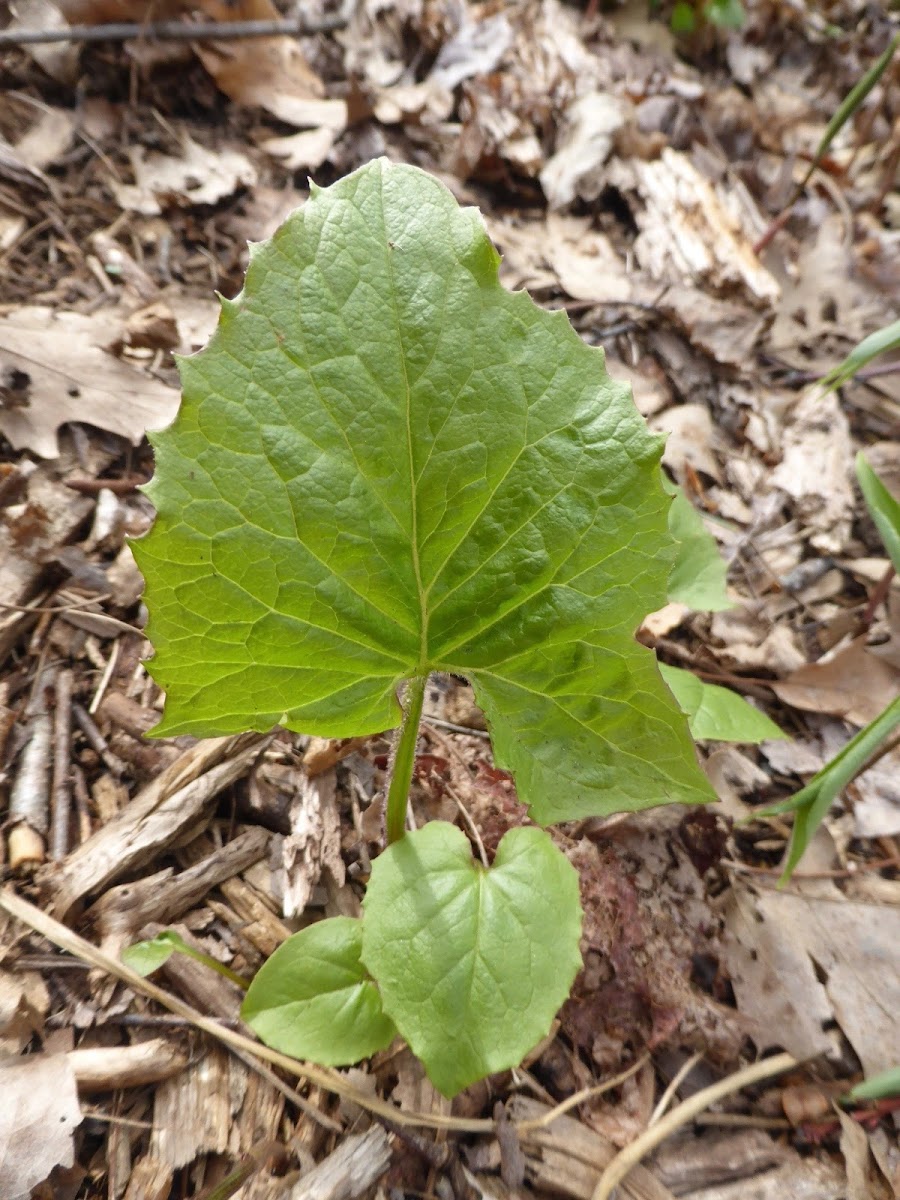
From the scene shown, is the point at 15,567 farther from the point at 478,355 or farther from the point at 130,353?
the point at 478,355

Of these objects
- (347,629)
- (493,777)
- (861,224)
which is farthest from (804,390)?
(347,629)

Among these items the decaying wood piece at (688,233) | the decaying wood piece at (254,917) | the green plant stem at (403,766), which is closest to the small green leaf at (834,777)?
the green plant stem at (403,766)

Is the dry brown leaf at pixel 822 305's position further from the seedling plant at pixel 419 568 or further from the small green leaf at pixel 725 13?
the seedling plant at pixel 419 568

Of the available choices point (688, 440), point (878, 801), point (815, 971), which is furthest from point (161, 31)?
point (815, 971)

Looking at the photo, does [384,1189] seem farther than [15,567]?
No

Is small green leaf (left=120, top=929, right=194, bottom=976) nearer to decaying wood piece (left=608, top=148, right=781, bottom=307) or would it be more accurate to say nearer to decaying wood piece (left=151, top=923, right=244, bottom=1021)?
decaying wood piece (left=151, top=923, right=244, bottom=1021)

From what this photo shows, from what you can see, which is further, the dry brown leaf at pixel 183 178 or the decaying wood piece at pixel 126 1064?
the dry brown leaf at pixel 183 178
